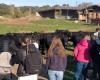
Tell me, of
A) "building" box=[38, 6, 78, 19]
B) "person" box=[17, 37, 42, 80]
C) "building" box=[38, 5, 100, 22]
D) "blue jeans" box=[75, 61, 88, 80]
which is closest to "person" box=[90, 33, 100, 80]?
"blue jeans" box=[75, 61, 88, 80]

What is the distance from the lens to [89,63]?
35.1 feet

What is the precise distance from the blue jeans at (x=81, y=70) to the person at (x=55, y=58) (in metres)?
1.96

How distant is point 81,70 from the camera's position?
10.8 meters

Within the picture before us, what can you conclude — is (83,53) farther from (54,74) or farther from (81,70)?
(54,74)

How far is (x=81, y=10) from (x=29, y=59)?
9477cm

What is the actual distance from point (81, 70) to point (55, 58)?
237 centimetres

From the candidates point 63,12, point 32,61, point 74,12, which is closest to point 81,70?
point 32,61

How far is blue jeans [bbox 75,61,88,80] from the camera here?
34.8 feet

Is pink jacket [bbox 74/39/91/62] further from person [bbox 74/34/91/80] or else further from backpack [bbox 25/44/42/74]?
backpack [bbox 25/44/42/74]

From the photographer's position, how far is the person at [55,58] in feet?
28.2

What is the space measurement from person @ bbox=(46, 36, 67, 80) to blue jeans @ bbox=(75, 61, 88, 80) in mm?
1958

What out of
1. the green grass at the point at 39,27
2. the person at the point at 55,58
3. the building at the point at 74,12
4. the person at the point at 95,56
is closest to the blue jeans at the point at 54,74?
the person at the point at 55,58

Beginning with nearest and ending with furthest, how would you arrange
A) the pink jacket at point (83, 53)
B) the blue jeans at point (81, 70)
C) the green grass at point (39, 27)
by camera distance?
the pink jacket at point (83, 53) < the blue jeans at point (81, 70) < the green grass at point (39, 27)

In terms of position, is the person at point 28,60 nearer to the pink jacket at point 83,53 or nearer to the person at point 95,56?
the pink jacket at point 83,53
